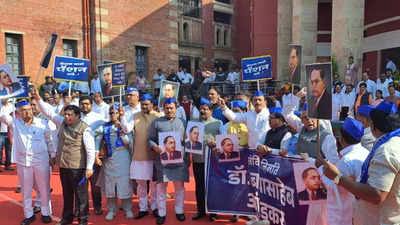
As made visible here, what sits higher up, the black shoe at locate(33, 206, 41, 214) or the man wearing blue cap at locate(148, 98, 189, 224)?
the man wearing blue cap at locate(148, 98, 189, 224)

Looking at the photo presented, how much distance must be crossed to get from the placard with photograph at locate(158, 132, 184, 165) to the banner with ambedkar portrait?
20.7 inches

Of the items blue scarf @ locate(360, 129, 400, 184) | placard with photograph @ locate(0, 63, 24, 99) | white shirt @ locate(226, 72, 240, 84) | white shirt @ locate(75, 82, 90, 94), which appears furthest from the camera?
white shirt @ locate(226, 72, 240, 84)

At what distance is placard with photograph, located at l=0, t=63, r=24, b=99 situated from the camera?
6.03m

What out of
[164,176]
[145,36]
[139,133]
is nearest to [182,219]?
[164,176]

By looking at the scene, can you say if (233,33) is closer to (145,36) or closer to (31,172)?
(145,36)

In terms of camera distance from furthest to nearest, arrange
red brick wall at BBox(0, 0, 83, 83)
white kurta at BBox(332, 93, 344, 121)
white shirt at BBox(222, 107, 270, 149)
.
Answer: red brick wall at BBox(0, 0, 83, 83) → white kurta at BBox(332, 93, 344, 121) → white shirt at BBox(222, 107, 270, 149)

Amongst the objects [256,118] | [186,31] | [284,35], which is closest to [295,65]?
[256,118]

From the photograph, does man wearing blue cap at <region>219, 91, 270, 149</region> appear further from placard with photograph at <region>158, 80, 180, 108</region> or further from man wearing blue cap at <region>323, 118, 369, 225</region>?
man wearing blue cap at <region>323, 118, 369, 225</region>

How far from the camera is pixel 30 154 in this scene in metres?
5.17

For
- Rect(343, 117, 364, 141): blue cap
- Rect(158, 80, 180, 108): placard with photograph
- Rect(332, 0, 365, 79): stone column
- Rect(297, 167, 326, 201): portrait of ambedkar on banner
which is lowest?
Rect(297, 167, 326, 201): portrait of ambedkar on banner

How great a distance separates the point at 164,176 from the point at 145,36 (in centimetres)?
1706

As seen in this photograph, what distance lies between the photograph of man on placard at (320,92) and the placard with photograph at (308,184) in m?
0.92

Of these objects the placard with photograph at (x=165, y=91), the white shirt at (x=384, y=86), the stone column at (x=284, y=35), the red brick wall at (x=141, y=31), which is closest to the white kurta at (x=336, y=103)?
the white shirt at (x=384, y=86)

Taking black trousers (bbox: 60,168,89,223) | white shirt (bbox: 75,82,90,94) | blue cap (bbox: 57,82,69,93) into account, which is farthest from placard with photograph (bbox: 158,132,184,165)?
white shirt (bbox: 75,82,90,94)
